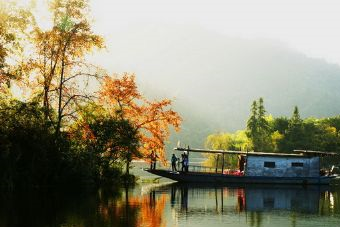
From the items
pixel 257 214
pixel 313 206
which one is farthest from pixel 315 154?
pixel 257 214

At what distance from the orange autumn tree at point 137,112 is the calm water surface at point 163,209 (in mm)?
9211

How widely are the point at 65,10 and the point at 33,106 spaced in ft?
26.4

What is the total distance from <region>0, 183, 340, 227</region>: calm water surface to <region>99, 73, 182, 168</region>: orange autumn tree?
921 centimetres

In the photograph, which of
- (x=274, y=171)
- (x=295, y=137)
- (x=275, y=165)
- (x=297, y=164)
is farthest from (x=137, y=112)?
(x=295, y=137)

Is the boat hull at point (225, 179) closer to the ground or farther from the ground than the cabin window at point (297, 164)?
closer to the ground

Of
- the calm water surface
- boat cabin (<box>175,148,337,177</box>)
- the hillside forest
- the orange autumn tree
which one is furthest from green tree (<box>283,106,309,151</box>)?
the calm water surface

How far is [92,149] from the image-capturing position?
40375 millimetres

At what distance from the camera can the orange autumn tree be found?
151 feet

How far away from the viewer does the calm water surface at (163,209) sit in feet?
75.2

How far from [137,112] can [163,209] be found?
66.6 feet

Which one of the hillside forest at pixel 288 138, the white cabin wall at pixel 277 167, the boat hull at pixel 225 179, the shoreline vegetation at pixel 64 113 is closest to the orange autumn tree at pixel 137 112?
the shoreline vegetation at pixel 64 113

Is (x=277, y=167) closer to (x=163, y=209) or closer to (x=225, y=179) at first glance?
(x=225, y=179)

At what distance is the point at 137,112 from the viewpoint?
4694 centimetres

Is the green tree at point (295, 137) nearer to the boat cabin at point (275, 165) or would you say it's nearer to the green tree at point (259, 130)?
the green tree at point (259, 130)
